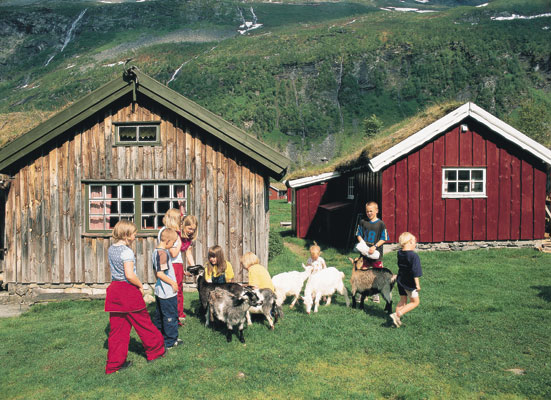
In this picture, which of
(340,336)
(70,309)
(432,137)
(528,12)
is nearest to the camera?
(340,336)

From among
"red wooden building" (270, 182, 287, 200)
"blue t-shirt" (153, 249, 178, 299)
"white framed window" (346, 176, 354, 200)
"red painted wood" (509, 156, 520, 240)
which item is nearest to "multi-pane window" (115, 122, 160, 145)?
"blue t-shirt" (153, 249, 178, 299)

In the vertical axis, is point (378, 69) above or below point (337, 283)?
above

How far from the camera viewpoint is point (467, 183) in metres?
13.8

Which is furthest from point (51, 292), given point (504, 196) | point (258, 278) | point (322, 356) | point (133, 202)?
point (504, 196)

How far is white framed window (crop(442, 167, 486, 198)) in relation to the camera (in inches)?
533

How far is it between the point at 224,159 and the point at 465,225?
29.0 ft

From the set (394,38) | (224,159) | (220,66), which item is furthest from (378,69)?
(224,159)

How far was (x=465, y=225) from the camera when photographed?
13555 millimetres

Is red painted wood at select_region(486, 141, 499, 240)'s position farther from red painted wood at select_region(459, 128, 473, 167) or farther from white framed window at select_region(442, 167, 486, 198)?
red painted wood at select_region(459, 128, 473, 167)

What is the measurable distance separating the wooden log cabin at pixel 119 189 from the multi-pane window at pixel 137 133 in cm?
2

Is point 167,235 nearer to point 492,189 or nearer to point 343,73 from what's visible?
point 492,189

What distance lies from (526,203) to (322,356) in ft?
38.1

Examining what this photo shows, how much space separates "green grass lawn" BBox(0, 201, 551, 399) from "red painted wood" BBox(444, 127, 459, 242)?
499 centimetres

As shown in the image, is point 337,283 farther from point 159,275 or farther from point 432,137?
point 432,137
